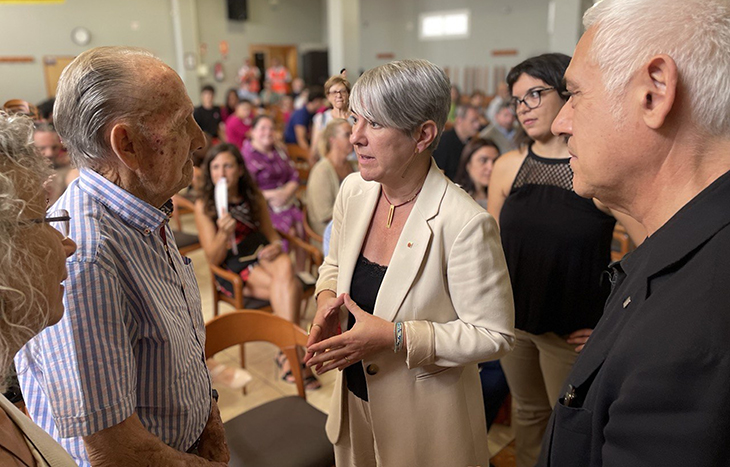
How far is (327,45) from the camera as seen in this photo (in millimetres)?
15281

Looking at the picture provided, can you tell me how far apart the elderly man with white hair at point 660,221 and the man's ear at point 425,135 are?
433mm

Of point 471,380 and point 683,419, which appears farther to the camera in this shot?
point 471,380

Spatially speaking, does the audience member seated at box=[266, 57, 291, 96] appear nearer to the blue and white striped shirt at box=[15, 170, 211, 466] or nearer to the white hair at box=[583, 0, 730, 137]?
the blue and white striped shirt at box=[15, 170, 211, 466]

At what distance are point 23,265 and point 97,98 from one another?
0.39 meters

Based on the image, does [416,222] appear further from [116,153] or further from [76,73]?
[76,73]

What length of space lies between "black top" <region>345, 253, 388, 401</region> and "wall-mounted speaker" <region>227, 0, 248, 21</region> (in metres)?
13.7

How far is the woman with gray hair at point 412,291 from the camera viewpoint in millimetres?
1220

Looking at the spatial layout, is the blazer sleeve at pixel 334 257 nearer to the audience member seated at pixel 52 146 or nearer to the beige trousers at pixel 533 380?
the beige trousers at pixel 533 380

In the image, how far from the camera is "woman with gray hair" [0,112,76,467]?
0.73 meters

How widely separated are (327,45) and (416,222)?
598 inches

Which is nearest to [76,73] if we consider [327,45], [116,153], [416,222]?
[116,153]

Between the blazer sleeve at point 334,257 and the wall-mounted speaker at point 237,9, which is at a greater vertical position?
the wall-mounted speaker at point 237,9

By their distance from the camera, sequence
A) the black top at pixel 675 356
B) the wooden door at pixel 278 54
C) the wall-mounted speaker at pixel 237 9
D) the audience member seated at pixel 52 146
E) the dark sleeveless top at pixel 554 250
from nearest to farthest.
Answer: the black top at pixel 675 356
the dark sleeveless top at pixel 554 250
the audience member seated at pixel 52 146
the wall-mounted speaker at pixel 237 9
the wooden door at pixel 278 54

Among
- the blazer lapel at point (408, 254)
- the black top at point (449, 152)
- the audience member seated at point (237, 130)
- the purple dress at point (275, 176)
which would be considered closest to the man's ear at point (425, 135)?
the blazer lapel at point (408, 254)
